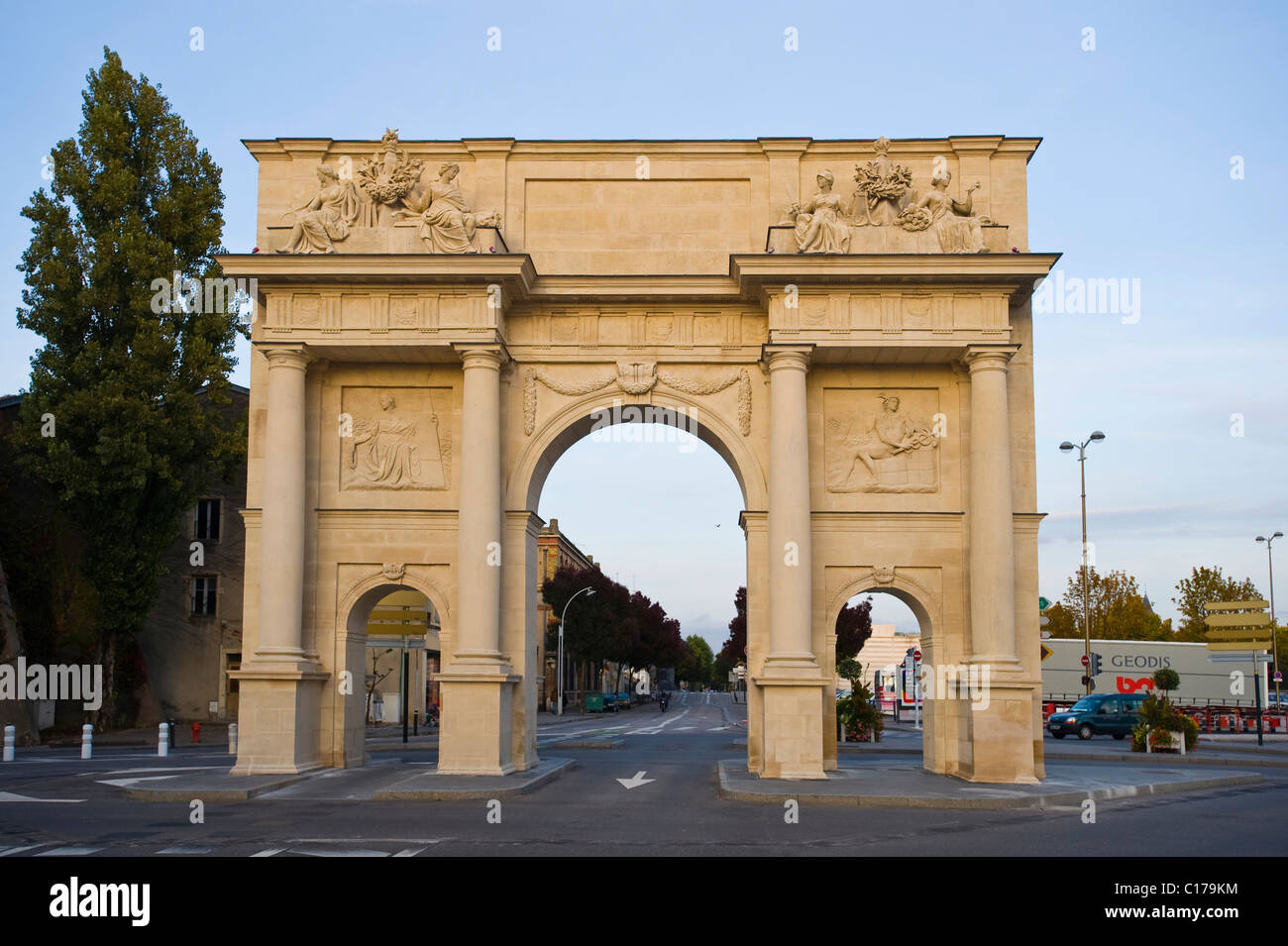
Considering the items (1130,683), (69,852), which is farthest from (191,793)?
(1130,683)

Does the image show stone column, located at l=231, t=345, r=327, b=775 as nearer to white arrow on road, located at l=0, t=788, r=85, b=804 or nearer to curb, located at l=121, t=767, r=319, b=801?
curb, located at l=121, t=767, r=319, b=801

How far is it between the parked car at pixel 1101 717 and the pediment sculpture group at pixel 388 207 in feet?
104

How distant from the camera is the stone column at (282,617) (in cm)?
2234

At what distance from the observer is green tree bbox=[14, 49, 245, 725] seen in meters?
35.5

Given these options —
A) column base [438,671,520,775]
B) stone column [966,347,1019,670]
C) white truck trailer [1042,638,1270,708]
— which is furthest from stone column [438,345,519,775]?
white truck trailer [1042,638,1270,708]

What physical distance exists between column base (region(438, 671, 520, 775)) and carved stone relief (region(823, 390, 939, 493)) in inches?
305

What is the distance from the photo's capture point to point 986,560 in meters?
22.4

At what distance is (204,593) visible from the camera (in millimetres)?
46156

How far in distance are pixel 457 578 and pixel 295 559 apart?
3079 millimetres

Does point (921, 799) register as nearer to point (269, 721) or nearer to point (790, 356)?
point (790, 356)

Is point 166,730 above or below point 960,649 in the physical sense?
below
